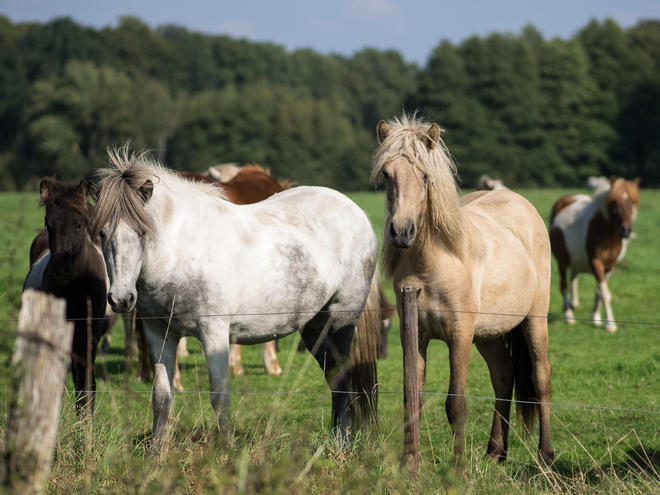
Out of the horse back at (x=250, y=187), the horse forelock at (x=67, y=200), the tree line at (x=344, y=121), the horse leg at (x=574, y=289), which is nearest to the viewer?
the horse forelock at (x=67, y=200)

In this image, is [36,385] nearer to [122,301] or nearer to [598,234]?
[122,301]

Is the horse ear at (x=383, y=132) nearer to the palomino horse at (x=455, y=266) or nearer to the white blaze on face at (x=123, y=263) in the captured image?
the palomino horse at (x=455, y=266)

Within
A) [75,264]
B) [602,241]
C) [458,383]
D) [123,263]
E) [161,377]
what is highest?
[602,241]

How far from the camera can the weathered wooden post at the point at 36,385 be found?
8.27 feet

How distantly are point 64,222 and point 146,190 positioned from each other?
1.24 m

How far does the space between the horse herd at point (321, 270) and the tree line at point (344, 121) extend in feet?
149

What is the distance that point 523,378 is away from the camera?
5.32m

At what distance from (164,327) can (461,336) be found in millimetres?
2016

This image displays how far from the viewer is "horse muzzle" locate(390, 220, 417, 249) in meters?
3.97

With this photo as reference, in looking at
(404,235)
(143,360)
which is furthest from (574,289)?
(404,235)

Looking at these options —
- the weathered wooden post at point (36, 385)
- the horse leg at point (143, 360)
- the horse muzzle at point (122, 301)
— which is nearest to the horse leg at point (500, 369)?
the horse muzzle at point (122, 301)

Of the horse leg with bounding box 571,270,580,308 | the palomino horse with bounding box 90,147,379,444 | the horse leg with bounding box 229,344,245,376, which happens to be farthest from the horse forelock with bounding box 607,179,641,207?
the palomino horse with bounding box 90,147,379,444

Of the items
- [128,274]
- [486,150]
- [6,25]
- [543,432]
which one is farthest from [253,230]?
[6,25]

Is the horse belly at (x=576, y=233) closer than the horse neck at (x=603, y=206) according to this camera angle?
No
